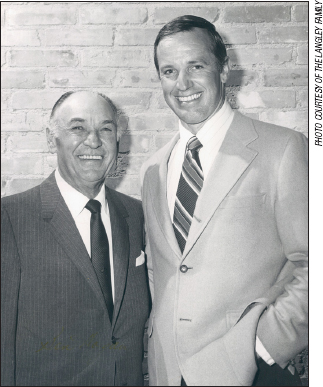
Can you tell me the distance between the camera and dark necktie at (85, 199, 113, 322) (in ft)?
5.45

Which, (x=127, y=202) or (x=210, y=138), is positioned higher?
(x=210, y=138)

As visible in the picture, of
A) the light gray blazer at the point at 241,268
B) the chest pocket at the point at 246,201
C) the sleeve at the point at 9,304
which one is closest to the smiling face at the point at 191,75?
the light gray blazer at the point at 241,268

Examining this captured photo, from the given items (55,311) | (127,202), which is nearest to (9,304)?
(55,311)

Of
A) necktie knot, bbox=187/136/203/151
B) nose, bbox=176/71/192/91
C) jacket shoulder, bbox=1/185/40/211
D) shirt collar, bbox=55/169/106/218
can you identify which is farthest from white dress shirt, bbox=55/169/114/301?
nose, bbox=176/71/192/91

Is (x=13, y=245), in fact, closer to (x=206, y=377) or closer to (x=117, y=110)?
(x=117, y=110)

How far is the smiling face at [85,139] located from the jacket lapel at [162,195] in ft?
0.66

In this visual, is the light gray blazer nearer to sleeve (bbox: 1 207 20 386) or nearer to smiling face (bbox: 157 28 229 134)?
smiling face (bbox: 157 28 229 134)

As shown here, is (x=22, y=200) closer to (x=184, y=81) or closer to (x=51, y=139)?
(x=51, y=139)

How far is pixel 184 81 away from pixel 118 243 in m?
0.75

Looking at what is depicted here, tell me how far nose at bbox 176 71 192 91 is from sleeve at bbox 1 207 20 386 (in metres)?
0.93

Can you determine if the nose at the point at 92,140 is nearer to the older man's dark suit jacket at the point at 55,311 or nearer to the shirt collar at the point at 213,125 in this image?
the older man's dark suit jacket at the point at 55,311

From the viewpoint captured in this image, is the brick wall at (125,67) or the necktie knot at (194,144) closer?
the necktie knot at (194,144)

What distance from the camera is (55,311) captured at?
1.59 m

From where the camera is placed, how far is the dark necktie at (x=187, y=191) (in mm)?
1633
